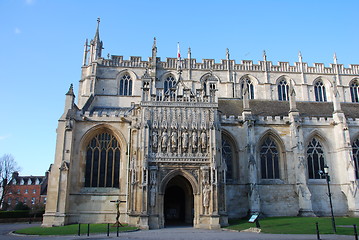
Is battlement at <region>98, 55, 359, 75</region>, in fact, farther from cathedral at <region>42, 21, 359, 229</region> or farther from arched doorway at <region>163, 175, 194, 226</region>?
arched doorway at <region>163, 175, 194, 226</region>

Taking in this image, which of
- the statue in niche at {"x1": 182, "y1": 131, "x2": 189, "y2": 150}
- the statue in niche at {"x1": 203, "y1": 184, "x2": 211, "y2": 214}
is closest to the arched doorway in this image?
the statue in niche at {"x1": 203, "y1": 184, "x2": 211, "y2": 214}

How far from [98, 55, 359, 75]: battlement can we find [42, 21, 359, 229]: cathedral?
24.6ft

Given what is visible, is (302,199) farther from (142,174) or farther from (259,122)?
(142,174)

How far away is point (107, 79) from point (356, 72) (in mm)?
33671

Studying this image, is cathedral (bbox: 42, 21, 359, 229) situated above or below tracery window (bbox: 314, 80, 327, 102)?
below

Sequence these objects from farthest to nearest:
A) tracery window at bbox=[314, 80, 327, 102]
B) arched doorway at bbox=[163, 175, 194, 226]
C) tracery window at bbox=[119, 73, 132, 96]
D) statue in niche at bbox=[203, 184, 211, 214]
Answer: tracery window at bbox=[314, 80, 327, 102] < tracery window at bbox=[119, 73, 132, 96] < arched doorway at bbox=[163, 175, 194, 226] < statue in niche at bbox=[203, 184, 211, 214]

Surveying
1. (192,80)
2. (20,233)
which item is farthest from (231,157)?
(20,233)

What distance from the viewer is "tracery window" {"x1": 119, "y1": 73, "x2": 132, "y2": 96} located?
3891 cm

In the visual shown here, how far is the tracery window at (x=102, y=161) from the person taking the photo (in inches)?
1053

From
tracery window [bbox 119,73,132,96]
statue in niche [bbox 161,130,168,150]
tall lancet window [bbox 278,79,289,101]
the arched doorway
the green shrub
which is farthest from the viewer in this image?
tall lancet window [bbox 278,79,289,101]

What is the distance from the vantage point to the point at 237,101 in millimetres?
34844

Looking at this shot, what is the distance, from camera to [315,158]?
1174 inches

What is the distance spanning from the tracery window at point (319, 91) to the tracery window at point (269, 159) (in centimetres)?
1581

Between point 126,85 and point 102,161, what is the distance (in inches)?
567
